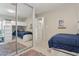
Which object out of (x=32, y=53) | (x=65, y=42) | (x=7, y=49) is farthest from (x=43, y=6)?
(x=7, y=49)

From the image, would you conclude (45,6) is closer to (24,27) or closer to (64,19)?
(64,19)

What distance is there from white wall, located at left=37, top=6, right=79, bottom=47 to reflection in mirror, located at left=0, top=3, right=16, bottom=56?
20.0 inches

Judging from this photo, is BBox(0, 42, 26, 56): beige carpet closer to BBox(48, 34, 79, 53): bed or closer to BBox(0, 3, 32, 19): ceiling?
BBox(0, 3, 32, 19): ceiling

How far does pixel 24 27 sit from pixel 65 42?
0.77m

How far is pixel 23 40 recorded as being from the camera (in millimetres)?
1938

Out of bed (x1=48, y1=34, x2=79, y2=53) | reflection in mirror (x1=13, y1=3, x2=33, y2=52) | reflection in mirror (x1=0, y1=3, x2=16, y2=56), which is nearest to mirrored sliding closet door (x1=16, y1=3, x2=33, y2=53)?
reflection in mirror (x1=13, y1=3, x2=33, y2=52)

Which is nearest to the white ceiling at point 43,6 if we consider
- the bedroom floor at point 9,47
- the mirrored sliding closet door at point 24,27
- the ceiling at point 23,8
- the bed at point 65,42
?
the ceiling at point 23,8

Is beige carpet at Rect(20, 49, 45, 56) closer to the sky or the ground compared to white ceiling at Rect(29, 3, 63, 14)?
closer to the ground

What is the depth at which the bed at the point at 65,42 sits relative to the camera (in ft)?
5.82

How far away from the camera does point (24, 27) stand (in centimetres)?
188

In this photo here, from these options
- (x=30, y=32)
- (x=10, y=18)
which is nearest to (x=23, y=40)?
(x=30, y=32)

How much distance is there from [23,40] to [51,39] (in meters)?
0.52

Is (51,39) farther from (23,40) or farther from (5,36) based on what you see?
(5,36)

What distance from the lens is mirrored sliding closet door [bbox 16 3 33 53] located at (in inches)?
72.8
